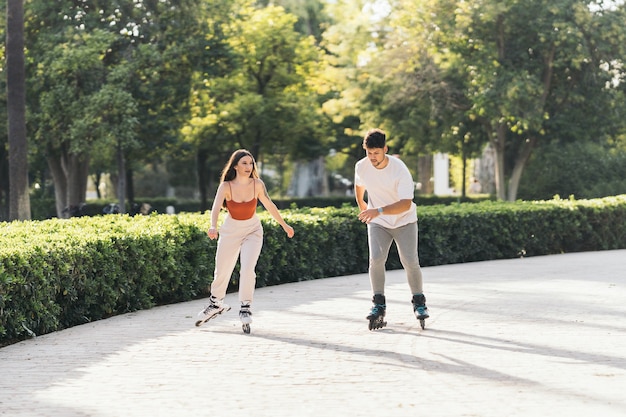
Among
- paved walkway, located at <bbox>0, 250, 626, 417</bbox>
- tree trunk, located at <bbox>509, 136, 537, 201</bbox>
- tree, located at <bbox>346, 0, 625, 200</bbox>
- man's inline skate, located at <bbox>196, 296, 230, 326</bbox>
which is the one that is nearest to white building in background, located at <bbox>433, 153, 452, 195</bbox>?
tree trunk, located at <bbox>509, 136, 537, 201</bbox>

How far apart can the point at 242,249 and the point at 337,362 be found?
2.43 m

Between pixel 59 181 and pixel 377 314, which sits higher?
pixel 59 181

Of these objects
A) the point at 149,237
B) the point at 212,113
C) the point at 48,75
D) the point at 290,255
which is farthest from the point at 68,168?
the point at 149,237

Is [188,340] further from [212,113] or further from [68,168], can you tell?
[212,113]

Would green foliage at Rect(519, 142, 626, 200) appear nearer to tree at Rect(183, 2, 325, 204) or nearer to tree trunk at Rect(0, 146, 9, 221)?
tree at Rect(183, 2, 325, 204)

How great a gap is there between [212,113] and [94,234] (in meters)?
33.2

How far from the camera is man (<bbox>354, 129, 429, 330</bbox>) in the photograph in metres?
9.92

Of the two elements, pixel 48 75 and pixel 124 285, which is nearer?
pixel 124 285

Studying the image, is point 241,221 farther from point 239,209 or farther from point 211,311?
point 211,311

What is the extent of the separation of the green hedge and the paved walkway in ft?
1.18

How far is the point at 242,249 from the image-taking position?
10547 millimetres

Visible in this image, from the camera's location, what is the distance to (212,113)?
4538cm

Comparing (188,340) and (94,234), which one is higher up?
(94,234)

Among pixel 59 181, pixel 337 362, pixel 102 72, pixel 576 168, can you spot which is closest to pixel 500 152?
pixel 576 168
